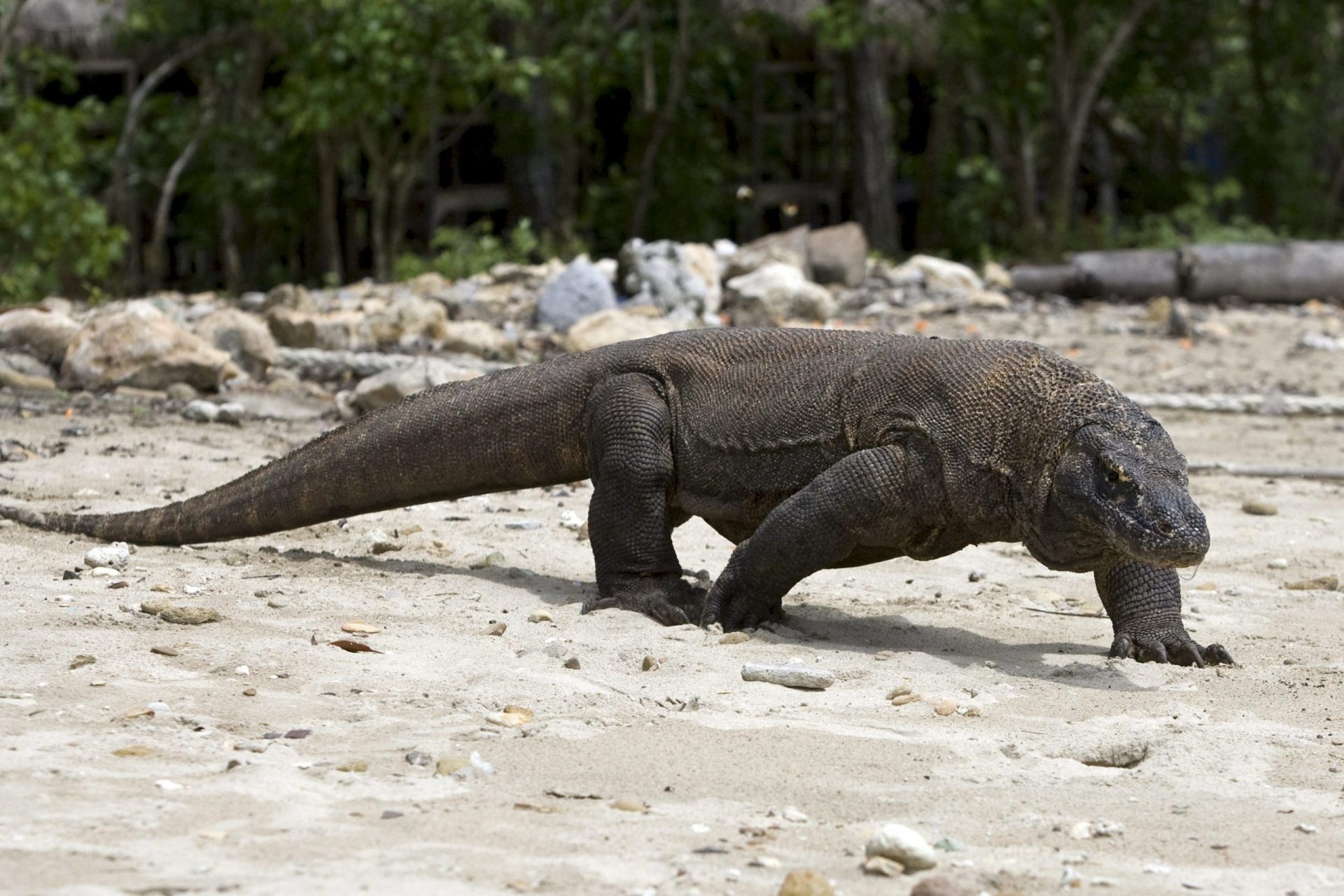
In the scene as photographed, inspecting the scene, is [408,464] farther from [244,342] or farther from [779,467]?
[244,342]

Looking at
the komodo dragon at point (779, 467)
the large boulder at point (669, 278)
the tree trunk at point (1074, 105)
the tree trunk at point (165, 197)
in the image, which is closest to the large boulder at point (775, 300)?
the large boulder at point (669, 278)

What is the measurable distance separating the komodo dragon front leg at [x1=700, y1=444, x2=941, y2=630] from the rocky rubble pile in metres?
3.83

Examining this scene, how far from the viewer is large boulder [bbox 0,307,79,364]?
973 centimetres

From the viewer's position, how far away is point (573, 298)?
41.5 feet

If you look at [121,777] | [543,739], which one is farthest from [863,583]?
[121,777]

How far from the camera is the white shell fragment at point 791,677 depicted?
454 cm

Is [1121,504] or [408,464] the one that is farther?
[408,464]

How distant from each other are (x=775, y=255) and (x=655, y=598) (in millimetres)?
9590

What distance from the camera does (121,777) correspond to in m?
3.41

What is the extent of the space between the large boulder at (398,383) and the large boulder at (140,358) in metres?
1.05

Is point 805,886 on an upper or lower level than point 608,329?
lower

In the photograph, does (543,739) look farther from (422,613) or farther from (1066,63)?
(1066,63)

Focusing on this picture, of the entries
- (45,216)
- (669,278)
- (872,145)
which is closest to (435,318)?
(669,278)

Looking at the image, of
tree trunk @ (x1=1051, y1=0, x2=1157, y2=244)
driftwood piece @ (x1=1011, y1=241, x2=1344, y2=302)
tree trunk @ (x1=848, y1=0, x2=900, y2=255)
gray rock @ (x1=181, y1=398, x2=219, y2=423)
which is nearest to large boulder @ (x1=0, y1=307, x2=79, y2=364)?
gray rock @ (x1=181, y1=398, x2=219, y2=423)
